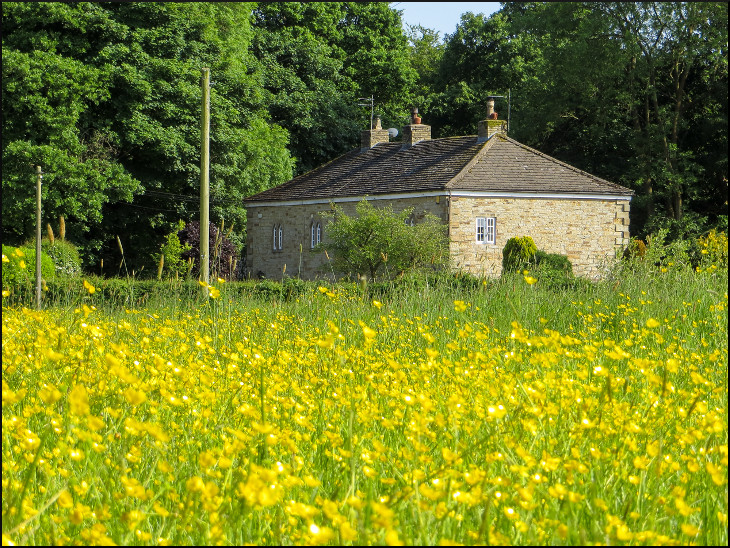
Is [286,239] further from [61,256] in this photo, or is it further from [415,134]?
[61,256]

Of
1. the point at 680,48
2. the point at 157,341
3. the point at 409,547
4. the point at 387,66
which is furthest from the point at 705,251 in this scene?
the point at 387,66

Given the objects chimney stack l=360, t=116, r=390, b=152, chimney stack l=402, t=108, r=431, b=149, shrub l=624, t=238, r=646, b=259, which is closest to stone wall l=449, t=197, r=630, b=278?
shrub l=624, t=238, r=646, b=259

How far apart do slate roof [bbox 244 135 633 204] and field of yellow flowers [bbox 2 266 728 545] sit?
846 inches

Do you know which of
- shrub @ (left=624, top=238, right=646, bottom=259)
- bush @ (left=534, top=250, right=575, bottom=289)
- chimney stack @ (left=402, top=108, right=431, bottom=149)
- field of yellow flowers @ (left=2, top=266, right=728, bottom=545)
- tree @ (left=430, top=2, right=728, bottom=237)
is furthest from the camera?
chimney stack @ (left=402, top=108, right=431, bottom=149)

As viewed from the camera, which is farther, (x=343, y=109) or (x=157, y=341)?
(x=343, y=109)

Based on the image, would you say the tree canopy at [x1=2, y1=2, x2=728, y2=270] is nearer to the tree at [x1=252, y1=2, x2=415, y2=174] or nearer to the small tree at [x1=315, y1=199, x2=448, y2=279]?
the tree at [x1=252, y1=2, x2=415, y2=174]

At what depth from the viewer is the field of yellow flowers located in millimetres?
2064

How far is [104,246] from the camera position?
29812 mm

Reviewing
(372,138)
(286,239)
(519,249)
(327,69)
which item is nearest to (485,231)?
(519,249)

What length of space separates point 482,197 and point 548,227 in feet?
8.57

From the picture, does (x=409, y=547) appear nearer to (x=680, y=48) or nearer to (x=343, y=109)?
(x=680, y=48)

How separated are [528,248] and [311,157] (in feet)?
54.8

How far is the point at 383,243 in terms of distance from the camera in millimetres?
22562

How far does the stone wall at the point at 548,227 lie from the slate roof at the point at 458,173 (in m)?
0.48
